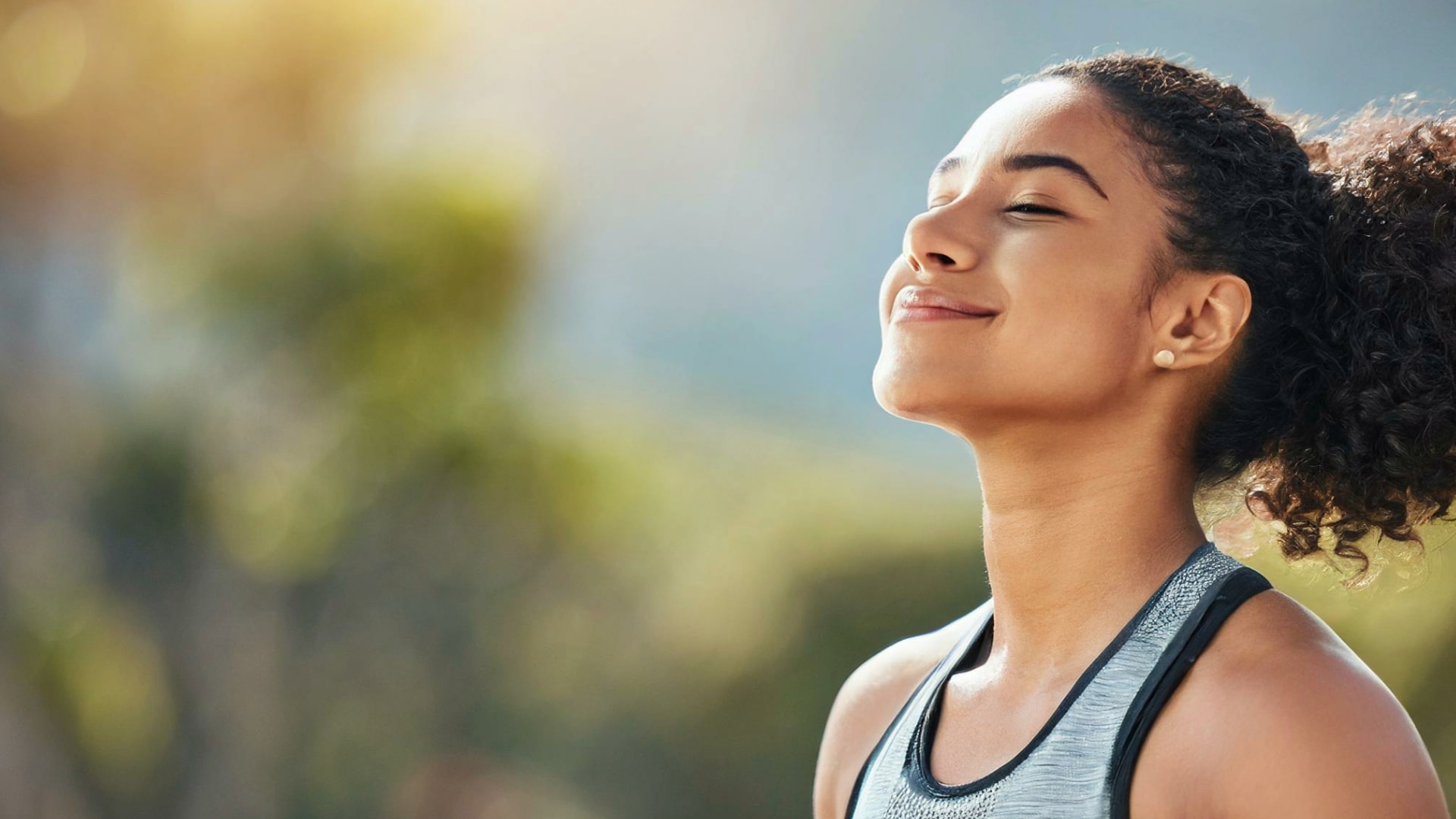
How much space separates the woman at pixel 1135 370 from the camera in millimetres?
1144

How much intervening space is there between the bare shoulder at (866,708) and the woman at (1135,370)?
4 centimetres

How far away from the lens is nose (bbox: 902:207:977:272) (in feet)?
3.91

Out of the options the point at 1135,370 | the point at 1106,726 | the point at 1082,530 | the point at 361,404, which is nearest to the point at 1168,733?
the point at 1106,726

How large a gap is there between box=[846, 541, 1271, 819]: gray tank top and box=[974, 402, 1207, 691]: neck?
0.04 meters

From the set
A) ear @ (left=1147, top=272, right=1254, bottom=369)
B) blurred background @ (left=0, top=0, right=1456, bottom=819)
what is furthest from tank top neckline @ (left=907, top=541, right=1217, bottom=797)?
blurred background @ (left=0, top=0, right=1456, bottom=819)

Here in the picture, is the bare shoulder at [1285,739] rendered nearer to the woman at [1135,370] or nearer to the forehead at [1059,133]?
the woman at [1135,370]

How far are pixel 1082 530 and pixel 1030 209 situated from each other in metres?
0.31

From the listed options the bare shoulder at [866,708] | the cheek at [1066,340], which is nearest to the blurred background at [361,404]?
the bare shoulder at [866,708]

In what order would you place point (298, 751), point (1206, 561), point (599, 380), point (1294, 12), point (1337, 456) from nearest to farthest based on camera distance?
point (1206, 561), point (1337, 456), point (1294, 12), point (298, 751), point (599, 380)

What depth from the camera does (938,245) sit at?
47.2 inches

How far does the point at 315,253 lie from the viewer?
5.36m

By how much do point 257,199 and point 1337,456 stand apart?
16.8ft

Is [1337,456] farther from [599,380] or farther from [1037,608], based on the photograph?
[599,380]

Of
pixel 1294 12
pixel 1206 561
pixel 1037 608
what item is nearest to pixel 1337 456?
pixel 1206 561
